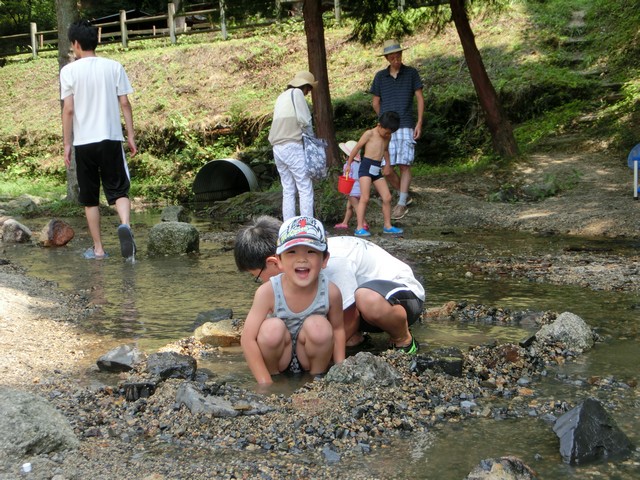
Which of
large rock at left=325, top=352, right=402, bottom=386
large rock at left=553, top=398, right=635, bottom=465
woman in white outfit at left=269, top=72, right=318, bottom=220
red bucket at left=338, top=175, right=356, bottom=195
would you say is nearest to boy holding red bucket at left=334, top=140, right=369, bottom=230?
red bucket at left=338, top=175, right=356, bottom=195

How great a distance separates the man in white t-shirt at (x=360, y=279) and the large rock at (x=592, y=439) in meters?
1.36

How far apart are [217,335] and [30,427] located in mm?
1835

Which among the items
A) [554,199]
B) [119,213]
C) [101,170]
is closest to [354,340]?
[119,213]

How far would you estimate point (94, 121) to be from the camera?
7273 millimetres

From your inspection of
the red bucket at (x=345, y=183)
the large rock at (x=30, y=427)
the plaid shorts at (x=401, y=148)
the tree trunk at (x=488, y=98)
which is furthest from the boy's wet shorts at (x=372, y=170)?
the large rock at (x=30, y=427)

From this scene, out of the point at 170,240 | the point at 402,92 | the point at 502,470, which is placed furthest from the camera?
the point at 402,92

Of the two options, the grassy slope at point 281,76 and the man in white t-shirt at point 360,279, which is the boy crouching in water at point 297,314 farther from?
the grassy slope at point 281,76

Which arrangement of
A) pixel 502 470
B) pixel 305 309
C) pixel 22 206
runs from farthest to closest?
pixel 22 206
pixel 305 309
pixel 502 470

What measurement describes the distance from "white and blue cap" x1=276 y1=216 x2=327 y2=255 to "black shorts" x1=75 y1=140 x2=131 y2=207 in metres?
4.03

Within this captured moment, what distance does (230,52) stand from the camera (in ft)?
76.1

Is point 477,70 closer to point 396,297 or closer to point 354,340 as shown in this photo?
point 354,340

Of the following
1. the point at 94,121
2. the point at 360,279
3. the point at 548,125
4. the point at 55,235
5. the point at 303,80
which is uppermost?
the point at 303,80

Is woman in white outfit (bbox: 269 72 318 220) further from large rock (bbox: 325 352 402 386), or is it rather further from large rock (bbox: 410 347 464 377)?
large rock (bbox: 325 352 402 386)

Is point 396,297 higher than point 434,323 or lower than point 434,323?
higher
